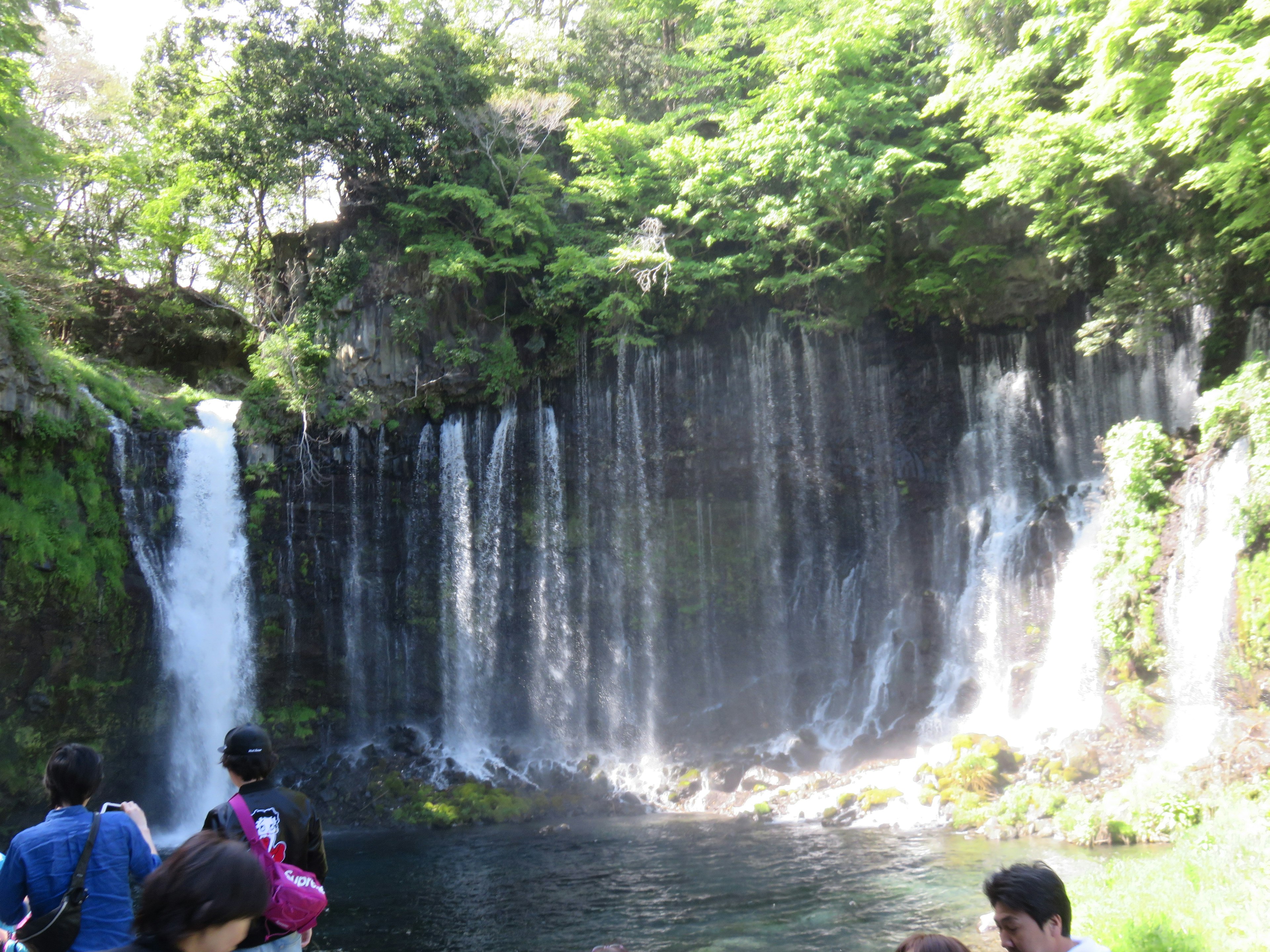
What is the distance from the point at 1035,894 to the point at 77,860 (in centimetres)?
348

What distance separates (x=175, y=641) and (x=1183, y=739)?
17.2m

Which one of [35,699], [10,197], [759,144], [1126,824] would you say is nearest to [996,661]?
[1126,824]

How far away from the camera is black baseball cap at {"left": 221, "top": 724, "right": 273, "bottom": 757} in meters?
3.40

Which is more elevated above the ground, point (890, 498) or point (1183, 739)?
point (890, 498)

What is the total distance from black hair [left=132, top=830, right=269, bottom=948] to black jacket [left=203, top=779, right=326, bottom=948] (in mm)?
1352

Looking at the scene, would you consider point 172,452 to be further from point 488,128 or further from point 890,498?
point 890,498

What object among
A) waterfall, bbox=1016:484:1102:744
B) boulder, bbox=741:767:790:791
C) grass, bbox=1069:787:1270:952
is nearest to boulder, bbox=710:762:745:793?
boulder, bbox=741:767:790:791

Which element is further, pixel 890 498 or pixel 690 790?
pixel 890 498

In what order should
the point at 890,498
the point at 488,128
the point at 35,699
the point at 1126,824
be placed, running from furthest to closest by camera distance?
the point at 488,128, the point at 890,498, the point at 35,699, the point at 1126,824

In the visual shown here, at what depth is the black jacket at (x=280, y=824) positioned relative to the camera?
10.9 feet

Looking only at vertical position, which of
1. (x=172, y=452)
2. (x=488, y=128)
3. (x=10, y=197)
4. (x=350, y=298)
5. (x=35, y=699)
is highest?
(x=488, y=128)

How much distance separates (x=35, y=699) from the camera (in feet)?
49.8

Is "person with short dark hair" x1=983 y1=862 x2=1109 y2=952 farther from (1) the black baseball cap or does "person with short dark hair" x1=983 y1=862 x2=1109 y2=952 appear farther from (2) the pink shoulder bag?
(1) the black baseball cap

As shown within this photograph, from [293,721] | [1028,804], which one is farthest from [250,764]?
[293,721]
